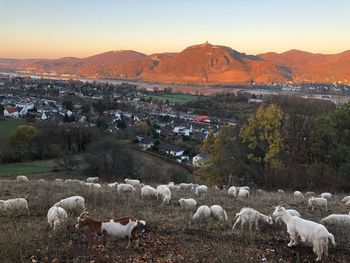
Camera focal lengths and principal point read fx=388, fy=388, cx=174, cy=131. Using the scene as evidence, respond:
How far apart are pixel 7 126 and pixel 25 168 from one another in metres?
32.5

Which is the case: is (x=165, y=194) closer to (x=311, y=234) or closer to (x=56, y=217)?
(x=56, y=217)

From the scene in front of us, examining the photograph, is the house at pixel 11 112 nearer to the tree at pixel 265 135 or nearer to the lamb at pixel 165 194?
the tree at pixel 265 135

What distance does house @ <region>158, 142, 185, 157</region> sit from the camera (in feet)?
220

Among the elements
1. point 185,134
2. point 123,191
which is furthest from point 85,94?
point 123,191

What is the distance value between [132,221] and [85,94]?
538ft

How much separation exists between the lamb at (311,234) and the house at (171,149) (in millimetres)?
56528

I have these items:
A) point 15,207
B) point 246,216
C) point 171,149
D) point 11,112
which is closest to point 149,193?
point 15,207

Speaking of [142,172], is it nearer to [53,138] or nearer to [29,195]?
[53,138]

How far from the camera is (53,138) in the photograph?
6594cm

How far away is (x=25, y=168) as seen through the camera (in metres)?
50.9

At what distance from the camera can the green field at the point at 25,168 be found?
4698 cm

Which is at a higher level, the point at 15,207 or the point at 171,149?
the point at 15,207

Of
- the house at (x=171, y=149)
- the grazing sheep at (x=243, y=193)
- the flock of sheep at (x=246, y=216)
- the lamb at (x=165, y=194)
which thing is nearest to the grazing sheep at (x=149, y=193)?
the flock of sheep at (x=246, y=216)

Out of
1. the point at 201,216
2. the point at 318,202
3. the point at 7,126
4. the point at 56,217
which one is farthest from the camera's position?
the point at 7,126
